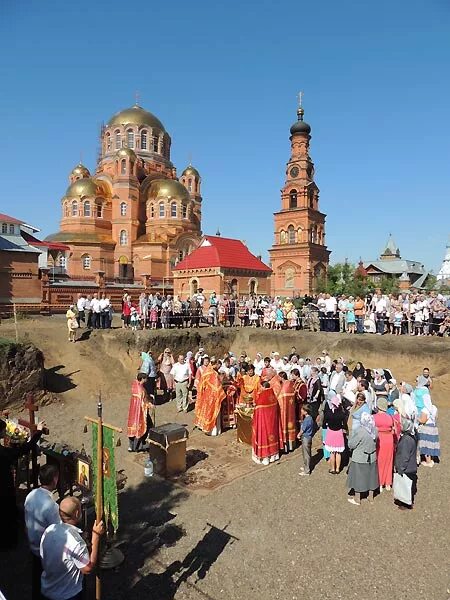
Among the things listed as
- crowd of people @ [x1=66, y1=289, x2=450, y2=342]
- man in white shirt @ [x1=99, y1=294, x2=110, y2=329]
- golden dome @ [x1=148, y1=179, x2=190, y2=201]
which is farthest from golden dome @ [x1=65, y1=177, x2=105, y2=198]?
man in white shirt @ [x1=99, y1=294, x2=110, y2=329]

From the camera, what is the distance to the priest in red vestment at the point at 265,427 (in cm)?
929

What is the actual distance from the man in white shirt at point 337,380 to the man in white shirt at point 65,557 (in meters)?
8.57

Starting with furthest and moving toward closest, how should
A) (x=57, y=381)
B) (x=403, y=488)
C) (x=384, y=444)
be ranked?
(x=57, y=381) < (x=384, y=444) < (x=403, y=488)

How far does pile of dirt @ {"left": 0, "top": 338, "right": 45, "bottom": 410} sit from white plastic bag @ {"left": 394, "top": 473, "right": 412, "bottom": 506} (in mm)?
11024

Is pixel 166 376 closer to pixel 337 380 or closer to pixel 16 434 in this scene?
pixel 337 380

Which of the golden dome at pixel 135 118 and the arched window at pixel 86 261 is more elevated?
the golden dome at pixel 135 118

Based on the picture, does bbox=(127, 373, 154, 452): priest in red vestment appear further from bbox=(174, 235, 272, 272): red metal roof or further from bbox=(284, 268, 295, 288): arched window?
bbox=(284, 268, 295, 288): arched window

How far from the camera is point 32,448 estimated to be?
6.83 m

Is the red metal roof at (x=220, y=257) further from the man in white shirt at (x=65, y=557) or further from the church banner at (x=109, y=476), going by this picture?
the man in white shirt at (x=65, y=557)

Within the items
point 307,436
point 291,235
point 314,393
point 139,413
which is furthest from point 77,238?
point 307,436

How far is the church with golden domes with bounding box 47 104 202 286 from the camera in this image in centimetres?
4400

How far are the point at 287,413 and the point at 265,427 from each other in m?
1.04

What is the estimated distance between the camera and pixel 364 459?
7.50 metres

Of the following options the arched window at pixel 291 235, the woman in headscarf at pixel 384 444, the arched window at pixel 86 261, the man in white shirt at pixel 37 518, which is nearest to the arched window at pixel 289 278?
the arched window at pixel 291 235
